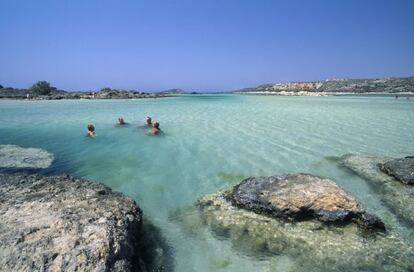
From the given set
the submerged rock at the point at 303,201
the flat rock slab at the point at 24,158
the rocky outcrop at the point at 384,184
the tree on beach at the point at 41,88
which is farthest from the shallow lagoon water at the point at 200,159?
the tree on beach at the point at 41,88

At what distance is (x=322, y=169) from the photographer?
9453 millimetres

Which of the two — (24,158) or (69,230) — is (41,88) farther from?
(69,230)

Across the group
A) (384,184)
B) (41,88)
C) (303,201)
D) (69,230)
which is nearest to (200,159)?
(303,201)

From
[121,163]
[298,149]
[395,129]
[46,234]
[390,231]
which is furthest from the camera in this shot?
[395,129]

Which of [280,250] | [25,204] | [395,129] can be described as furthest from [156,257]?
[395,129]

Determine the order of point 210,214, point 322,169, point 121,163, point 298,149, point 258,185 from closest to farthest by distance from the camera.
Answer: point 210,214
point 258,185
point 322,169
point 121,163
point 298,149

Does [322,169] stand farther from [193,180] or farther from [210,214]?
[210,214]

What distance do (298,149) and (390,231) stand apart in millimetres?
6510

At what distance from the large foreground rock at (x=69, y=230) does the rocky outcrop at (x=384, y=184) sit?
17.3ft

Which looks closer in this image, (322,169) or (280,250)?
(280,250)

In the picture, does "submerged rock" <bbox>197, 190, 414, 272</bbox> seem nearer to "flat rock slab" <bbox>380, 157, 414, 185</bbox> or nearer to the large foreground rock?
the large foreground rock

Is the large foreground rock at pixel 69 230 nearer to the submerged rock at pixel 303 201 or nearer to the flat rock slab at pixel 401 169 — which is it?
the submerged rock at pixel 303 201

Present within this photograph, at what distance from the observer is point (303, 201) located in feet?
19.6

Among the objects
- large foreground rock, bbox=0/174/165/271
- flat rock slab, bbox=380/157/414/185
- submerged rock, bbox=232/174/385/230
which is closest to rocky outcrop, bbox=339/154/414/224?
flat rock slab, bbox=380/157/414/185
